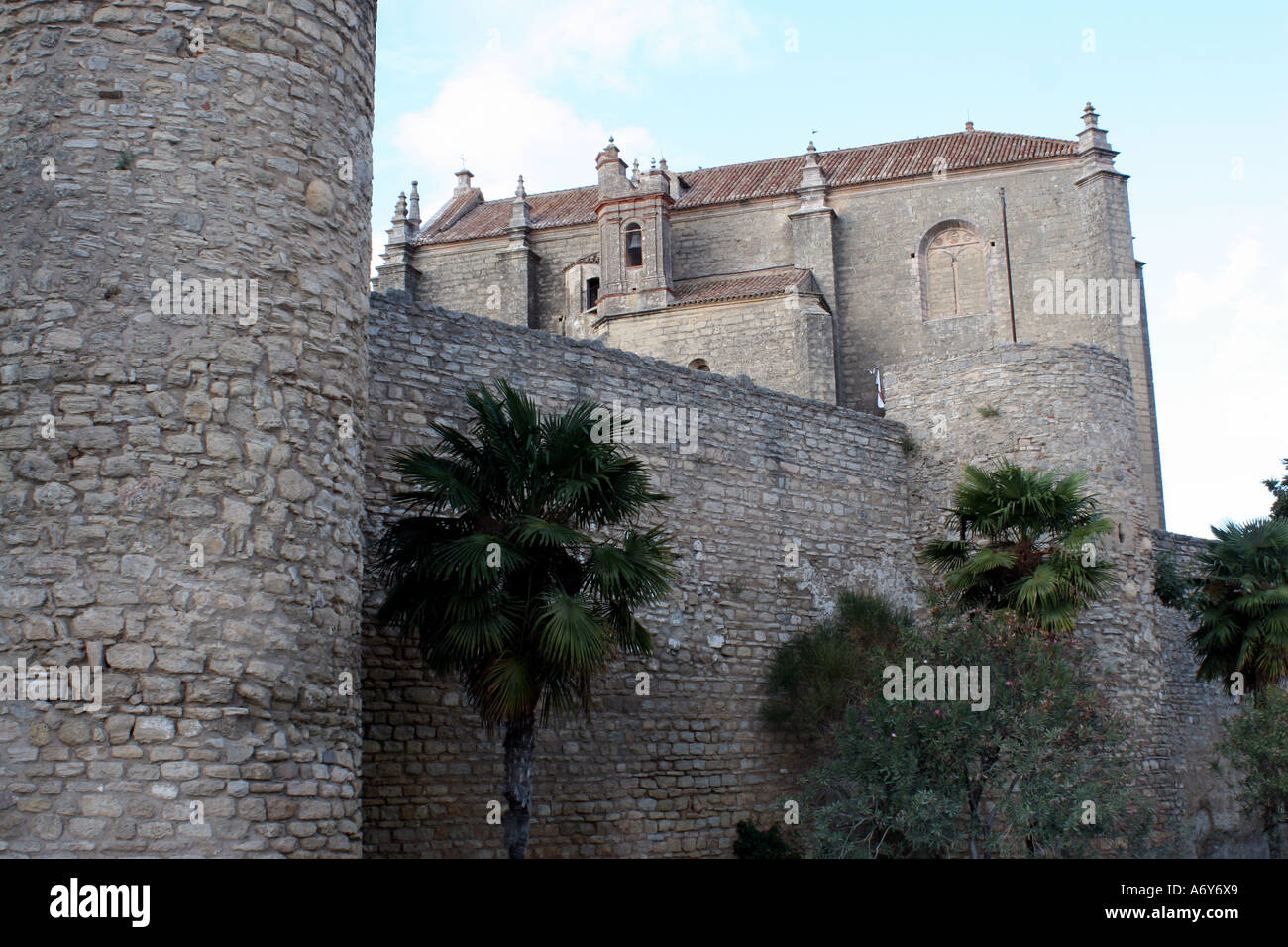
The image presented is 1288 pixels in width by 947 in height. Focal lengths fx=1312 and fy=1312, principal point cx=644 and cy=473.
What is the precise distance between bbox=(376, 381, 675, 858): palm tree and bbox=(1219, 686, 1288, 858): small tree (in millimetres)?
8066

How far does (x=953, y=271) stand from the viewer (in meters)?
35.8

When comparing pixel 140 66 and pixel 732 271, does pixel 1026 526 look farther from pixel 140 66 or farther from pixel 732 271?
pixel 732 271

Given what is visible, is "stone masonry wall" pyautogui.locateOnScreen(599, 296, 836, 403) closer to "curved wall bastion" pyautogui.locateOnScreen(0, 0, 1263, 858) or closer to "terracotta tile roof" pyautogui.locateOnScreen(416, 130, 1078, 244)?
"terracotta tile roof" pyautogui.locateOnScreen(416, 130, 1078, 244)

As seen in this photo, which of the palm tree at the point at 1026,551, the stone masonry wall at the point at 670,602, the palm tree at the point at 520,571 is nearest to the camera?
the palm tree at the point at 520,571

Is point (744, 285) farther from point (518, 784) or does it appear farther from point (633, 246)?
point (518, 784)

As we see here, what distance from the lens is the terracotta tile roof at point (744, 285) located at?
32.5m

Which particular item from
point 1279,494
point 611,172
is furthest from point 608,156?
point 1279,494

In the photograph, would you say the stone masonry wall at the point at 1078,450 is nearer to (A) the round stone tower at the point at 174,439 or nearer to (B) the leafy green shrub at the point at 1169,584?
(B) the leafy green shrub at the point at 1169,584

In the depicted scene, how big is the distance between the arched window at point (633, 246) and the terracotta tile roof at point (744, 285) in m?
1.28

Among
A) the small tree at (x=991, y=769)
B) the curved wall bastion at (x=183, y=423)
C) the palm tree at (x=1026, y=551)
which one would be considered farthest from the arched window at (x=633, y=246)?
the curved wall bastion at (x=183, y=423)

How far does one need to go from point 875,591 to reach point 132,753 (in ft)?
36.4

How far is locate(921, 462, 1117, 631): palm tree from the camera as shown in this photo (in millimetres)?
13258

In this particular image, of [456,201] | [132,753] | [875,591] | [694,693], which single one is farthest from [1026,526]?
[456,201]

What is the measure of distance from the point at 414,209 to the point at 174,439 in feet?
118
